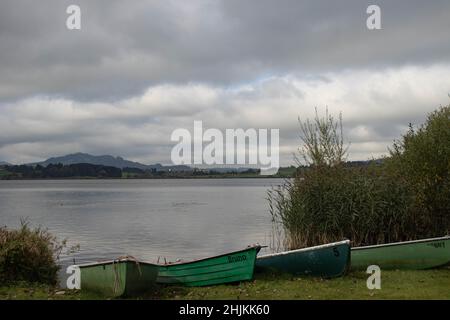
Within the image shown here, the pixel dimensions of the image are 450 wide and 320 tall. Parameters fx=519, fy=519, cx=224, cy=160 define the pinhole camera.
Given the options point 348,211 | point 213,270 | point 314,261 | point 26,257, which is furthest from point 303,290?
point 26,257

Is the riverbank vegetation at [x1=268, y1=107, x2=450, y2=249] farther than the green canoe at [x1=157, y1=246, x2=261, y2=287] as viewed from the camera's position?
Yes

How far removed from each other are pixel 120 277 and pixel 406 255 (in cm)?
900

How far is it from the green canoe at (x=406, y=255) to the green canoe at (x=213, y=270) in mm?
3792

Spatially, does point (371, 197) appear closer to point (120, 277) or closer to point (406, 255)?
point (406, 255)

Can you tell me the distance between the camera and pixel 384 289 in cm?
1320

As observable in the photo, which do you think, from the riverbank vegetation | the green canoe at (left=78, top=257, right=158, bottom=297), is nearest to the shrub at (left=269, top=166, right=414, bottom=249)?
the riverbank vegetation

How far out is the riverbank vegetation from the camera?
19.5m

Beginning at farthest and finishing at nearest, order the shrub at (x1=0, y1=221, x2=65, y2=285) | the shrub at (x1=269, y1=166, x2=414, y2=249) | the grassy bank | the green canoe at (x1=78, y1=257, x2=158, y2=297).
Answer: the shrub at (x1=269, y1=166, x2=414, y2=249) → the shrub at (x1=0, y1=221, x2=65, y2=285) → the green canoe at (x1=78, y1=257, x2=158, y2=297) → the grassy bank

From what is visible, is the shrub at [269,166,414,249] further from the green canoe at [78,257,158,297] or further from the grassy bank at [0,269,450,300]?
the green canoe at [78,257,158,297]

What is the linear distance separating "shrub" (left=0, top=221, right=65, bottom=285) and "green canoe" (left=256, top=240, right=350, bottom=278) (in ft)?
20.4

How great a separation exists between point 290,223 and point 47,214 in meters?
47.1
